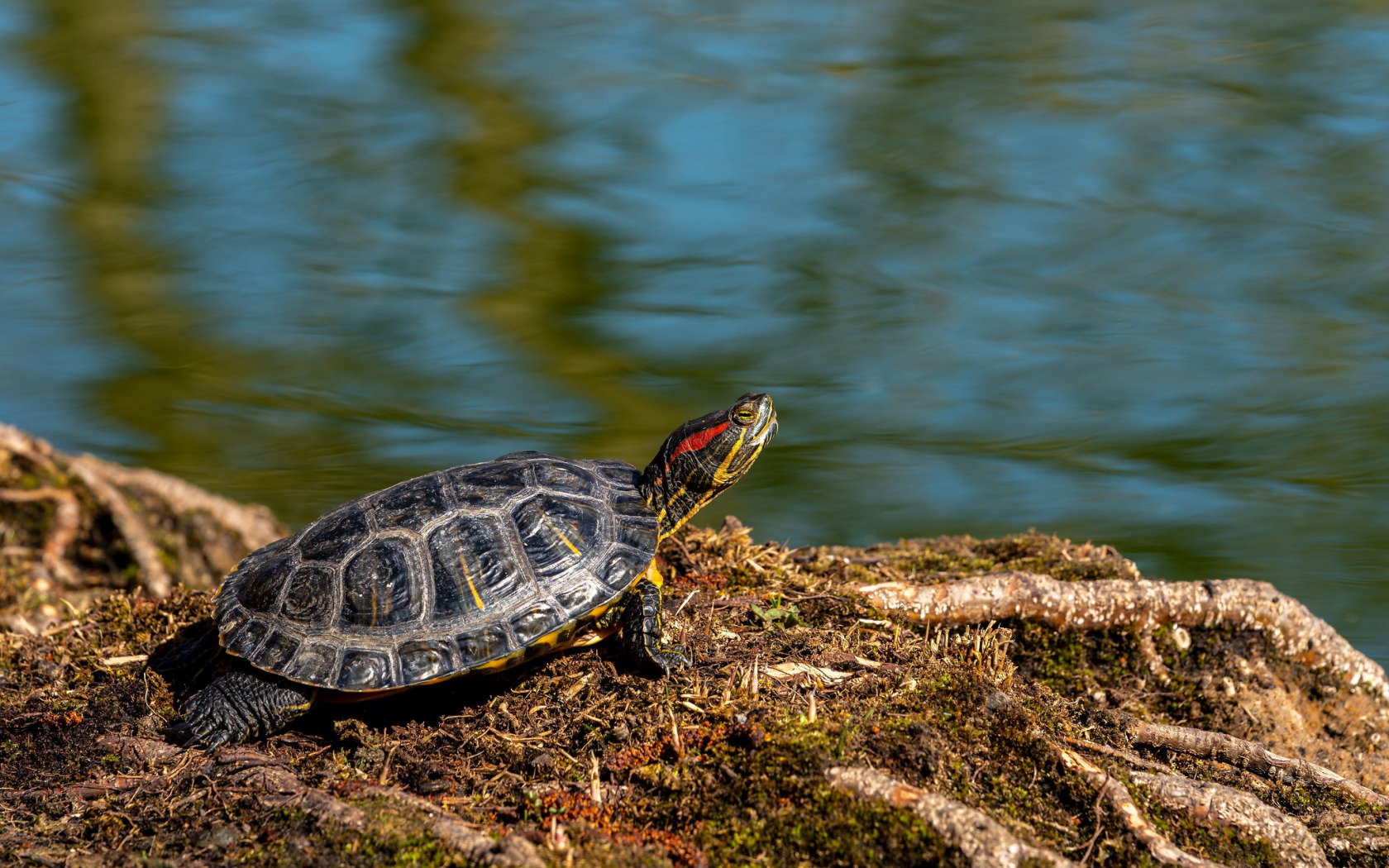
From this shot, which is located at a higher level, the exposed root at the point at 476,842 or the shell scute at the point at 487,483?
the shell scute at the point at 487,483

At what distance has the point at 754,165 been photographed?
15664mm

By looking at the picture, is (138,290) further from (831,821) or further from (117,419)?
(831,821)

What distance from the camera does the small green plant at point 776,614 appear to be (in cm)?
441

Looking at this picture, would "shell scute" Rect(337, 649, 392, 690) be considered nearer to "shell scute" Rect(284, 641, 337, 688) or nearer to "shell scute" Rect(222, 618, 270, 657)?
"shell scute" Rect(284, 641, 337, 688)

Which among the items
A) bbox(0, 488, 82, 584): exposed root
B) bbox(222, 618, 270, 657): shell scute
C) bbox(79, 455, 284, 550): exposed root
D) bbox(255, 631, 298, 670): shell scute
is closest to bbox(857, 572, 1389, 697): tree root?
bbox(255, 631, 298, 670): shell scute

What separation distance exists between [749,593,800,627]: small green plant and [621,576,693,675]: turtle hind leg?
0.49 metres

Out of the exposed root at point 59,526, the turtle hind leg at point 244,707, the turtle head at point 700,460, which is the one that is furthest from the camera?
the exposed root at point 59,526

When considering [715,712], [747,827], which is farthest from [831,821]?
[715,712]

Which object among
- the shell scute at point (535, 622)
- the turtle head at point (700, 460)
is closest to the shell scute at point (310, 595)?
the shell scute at point (535, 622)

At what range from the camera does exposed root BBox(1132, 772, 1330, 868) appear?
345 cm

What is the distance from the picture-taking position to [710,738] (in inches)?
137

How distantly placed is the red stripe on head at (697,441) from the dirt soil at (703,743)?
22.3 inches

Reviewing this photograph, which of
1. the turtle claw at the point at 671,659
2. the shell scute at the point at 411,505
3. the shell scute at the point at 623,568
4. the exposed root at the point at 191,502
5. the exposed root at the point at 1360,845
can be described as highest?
the shell scute at the point at 411,505

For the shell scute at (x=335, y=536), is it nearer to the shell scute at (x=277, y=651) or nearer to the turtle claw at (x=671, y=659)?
the shell scute at (x=277, y=651)
